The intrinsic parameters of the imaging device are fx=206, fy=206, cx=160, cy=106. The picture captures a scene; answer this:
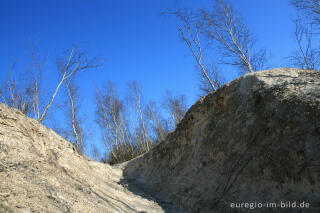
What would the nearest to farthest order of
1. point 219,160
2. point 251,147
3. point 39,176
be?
point 39,176
point 251,147
point 219,160

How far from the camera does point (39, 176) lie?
4180 mm

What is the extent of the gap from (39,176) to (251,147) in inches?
189

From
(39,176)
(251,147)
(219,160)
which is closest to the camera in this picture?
(39,176)

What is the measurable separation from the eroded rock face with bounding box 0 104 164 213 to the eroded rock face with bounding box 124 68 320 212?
151 cm

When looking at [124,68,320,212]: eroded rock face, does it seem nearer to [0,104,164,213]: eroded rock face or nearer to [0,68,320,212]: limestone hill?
[0,68,320,212]: limestone hill

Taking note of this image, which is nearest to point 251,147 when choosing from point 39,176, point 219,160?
point 219,160

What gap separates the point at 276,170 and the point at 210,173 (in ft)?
6.68

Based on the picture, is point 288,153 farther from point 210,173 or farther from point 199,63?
point 199,63

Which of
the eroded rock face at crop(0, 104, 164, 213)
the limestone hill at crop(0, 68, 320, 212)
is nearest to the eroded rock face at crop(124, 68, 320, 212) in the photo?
the limestone hill at crop(0, 68, 320, 212)

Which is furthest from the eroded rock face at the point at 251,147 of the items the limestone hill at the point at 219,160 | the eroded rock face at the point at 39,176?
the eroded rock face at the point at 39,176

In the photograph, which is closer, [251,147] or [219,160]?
[251,147]

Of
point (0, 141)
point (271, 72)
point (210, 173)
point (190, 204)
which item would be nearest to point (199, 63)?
point (271, 72)

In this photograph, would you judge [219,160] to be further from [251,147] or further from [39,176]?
[39,176]

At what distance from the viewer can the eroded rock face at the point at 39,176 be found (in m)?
3.33
